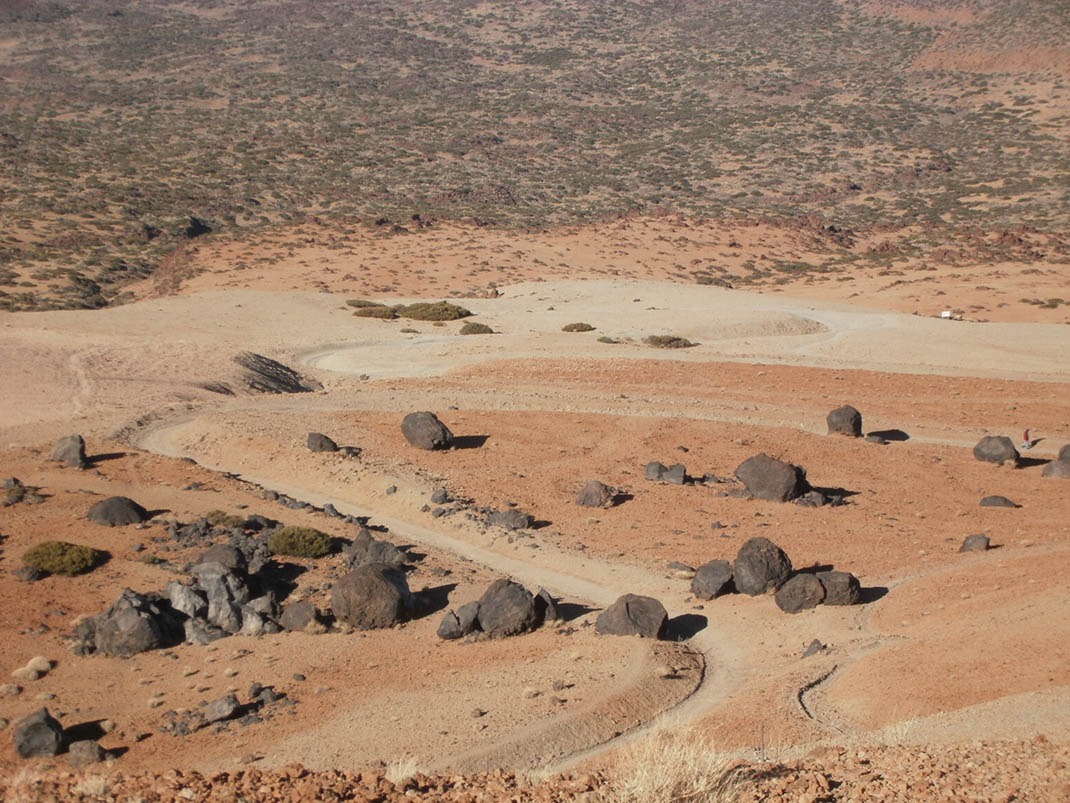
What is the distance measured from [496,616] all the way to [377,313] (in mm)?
38138

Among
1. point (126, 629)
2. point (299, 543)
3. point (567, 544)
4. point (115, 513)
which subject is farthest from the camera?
point (567, 544)

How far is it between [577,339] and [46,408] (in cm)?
2262

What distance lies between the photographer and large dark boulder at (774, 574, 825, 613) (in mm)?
18594

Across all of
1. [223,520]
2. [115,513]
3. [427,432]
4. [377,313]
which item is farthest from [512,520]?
[377,313]

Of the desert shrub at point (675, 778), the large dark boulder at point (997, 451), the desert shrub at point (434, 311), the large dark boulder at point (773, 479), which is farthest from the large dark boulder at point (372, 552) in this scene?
the desert shrub at point (434, 311)

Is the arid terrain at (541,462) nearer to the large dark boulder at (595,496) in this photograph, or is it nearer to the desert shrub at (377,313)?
the large dark boulder at (595,496)

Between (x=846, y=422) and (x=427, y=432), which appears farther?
(x=846, y=422)

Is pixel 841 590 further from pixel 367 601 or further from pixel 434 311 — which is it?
pixel 434 311

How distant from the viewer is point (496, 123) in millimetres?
114000

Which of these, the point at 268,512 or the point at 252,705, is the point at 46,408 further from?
the point at 252,705

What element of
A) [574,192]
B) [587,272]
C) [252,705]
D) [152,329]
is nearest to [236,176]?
[574,192]

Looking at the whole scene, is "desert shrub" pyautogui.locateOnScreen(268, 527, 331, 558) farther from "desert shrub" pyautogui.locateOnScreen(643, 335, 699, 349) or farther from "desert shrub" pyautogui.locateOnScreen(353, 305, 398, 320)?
"desert shrub" pyautogui.locateOnScreen(353, 305, 398, 320)

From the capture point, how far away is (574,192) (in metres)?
96.3

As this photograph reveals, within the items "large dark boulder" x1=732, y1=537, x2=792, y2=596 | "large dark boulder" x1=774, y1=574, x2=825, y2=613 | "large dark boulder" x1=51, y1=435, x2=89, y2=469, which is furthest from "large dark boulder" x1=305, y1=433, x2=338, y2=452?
"large dark boulder" x1=774, y1=574, x2=825, y2=613
